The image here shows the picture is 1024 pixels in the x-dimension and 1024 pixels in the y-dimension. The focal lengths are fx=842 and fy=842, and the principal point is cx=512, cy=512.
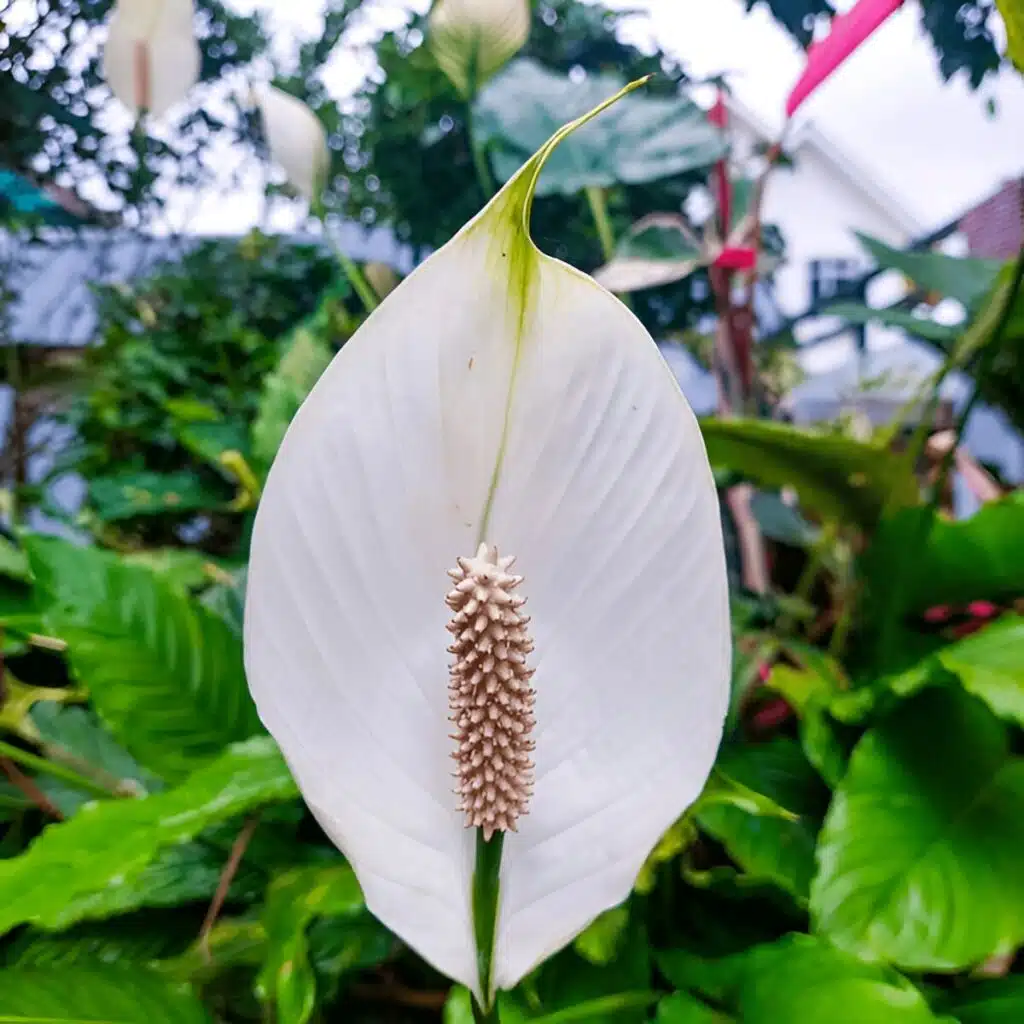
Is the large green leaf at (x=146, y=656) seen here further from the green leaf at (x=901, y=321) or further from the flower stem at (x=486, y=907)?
the green leaf at (x=901, y=321)

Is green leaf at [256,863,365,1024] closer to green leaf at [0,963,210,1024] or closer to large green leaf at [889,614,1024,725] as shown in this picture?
green leaf at [0,963,210,1024]

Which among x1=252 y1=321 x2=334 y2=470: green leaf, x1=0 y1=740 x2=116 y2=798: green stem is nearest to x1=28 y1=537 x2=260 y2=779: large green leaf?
x1=0 y1=740 x2=116 y2=798: green stem

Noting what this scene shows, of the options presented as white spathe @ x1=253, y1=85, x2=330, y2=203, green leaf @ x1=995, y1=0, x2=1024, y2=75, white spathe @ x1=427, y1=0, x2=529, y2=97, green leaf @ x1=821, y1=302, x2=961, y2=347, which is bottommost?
green leaf @ x1=821, y1=302, x2=961, y2=347

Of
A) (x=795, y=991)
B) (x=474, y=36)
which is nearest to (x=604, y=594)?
(x=795, y=991)

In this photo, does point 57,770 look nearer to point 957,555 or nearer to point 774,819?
point 774,819

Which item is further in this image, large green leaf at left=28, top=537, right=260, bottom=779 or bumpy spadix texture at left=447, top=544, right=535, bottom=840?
large green leaf at left=28, top=537, right=260, bottom=779

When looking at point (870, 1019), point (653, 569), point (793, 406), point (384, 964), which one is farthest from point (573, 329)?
point (793, 406)

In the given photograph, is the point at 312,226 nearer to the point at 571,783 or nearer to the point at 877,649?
the point at 877,649
